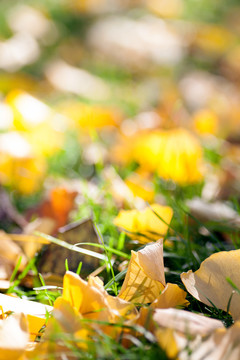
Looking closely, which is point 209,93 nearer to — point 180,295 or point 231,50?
point 231,50

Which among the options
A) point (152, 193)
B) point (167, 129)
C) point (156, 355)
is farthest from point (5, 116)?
point (156, 355)

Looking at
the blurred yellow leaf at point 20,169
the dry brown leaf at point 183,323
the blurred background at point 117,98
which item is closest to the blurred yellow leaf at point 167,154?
the blurred background at point 117,98

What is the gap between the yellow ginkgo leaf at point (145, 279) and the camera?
30.1 inches

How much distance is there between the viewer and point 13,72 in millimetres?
2502

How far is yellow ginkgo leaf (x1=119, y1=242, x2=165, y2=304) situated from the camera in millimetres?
766

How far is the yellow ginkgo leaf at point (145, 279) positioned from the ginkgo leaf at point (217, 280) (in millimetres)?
46

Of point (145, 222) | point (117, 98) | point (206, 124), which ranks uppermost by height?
point (145, 222)

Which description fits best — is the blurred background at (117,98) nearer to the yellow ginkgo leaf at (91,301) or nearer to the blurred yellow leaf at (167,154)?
the blurred yellow leaf at (167,154)

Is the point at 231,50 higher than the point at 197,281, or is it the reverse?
the point at 197,281

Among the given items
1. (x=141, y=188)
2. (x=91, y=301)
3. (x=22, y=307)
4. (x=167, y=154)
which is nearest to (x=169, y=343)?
(x=91, y=301)

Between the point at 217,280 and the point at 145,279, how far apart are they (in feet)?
0.40

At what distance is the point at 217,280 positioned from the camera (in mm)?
758

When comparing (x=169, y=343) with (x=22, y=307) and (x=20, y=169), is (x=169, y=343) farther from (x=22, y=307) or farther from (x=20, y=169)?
(x=20, y=169)

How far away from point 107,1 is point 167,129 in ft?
8.20
